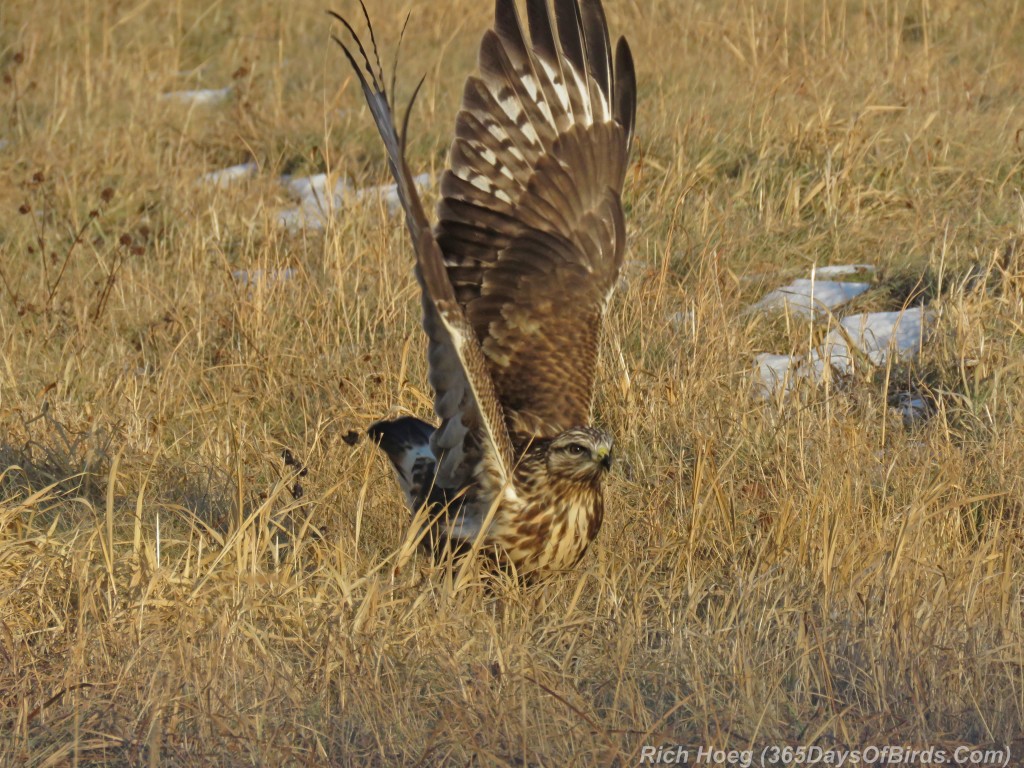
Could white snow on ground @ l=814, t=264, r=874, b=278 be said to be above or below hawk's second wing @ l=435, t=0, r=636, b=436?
below

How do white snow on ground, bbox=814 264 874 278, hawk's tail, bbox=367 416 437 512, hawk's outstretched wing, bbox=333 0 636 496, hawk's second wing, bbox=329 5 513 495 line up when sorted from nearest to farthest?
hawk's second wing, bbox=329 5 513 495
hawk's tail, bbox=367 416 437 512
hawk's outstretched wing, bbox=333 0 636 496
white snow on ground, bbox=814 264 874 278

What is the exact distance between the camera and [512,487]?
3971 millimetres

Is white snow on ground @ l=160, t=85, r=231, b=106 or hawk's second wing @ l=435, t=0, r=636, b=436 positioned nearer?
hawk's second wing @ l=435, t=0, r=636, b=436

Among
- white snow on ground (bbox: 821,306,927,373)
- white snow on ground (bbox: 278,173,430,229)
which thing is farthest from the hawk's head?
white snow on ground (bbox: 278,173,430,229)

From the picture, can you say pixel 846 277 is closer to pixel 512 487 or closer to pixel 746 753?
pixel 512 487

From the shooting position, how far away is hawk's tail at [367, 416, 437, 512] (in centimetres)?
425

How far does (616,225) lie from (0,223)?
371 cm

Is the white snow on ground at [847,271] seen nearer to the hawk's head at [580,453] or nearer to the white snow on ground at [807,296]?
the white snow on ground at [807,296]

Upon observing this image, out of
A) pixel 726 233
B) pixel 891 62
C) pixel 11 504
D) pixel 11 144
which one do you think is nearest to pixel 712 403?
pixel 726 233

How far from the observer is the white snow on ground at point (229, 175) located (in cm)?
732

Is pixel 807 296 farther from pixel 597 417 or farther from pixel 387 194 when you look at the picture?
pixel 387 194

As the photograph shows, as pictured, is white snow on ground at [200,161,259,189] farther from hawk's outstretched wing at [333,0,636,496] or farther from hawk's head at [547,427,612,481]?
hawk's head at [547,427,612,481]

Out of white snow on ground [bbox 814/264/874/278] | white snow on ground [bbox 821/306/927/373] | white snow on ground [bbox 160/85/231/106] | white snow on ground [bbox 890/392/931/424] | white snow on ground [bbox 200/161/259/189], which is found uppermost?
white snow on ground [bbox 160/85/231/106]

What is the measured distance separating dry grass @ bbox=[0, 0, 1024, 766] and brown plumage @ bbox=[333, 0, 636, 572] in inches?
9.7
